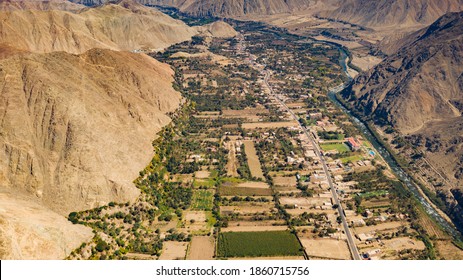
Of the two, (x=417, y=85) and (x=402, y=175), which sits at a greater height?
(x=417, y=85)

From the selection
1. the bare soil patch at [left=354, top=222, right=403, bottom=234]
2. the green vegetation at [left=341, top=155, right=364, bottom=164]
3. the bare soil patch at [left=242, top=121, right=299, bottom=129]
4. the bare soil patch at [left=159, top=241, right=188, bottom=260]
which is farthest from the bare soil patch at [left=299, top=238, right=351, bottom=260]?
the bare soil patch at [left=242, top=121, right=299, bottom=129]

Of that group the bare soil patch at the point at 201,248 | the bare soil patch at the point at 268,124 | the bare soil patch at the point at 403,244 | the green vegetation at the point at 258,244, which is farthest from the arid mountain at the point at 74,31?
the bare soil patch at the point at 403,244

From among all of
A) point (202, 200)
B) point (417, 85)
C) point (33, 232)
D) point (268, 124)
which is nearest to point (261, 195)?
point (202, 200)

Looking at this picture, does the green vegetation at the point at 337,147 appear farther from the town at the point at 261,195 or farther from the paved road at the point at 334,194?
the paved road at the point at 334,194

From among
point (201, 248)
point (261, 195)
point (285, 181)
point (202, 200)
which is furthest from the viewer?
point (285, 181)

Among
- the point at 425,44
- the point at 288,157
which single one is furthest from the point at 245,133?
the point at 425,44

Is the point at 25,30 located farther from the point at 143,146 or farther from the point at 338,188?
the point at 338,188

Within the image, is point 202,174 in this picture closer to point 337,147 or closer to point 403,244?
point 337,147
